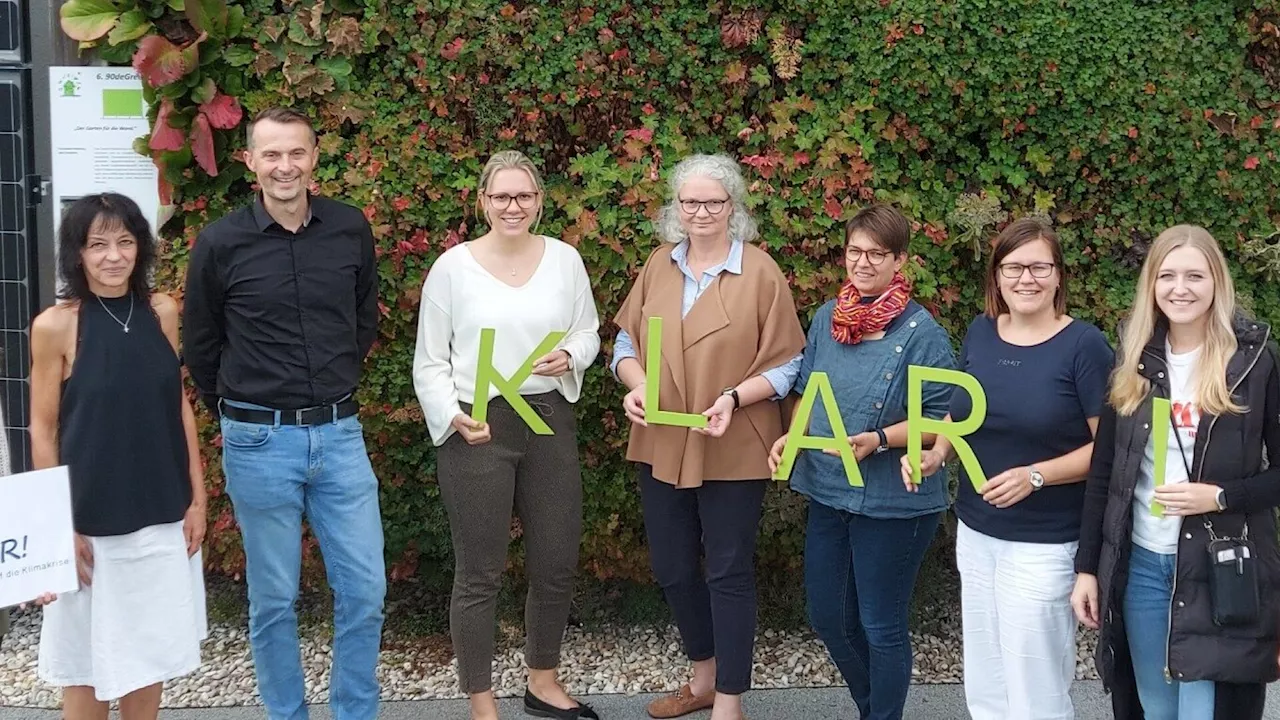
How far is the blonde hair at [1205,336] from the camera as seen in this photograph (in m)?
2.93

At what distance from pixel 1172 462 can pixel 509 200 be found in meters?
2.19

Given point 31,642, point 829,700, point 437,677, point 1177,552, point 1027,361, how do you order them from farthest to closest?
1. point 31,642
2. point 437,677
3. point 829,700
4. point 1027,361
5. point 1177,552

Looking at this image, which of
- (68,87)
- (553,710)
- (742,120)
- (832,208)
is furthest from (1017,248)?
(68,87)

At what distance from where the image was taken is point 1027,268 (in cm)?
325

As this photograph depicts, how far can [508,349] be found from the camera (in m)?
3.91

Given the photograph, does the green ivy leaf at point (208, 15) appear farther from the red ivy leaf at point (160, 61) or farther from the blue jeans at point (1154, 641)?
the blue jeans at point (1154, 641)

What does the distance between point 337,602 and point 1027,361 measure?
2368mm

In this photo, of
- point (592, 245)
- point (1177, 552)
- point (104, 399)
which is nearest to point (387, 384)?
point (592, 245)

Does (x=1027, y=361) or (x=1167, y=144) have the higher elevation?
(x=1167, y=144)

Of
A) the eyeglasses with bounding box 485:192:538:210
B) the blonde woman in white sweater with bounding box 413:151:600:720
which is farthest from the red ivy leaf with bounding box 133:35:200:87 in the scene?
the eyeglasses with bounding box 485:192:538:210

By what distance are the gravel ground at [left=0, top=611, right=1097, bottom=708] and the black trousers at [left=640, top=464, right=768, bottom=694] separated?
0.83m

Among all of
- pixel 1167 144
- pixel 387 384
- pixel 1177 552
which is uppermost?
pixel 1167 144

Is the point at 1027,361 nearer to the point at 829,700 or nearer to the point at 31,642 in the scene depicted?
the point at 829,700

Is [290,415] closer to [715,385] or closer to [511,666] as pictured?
[715,385]
